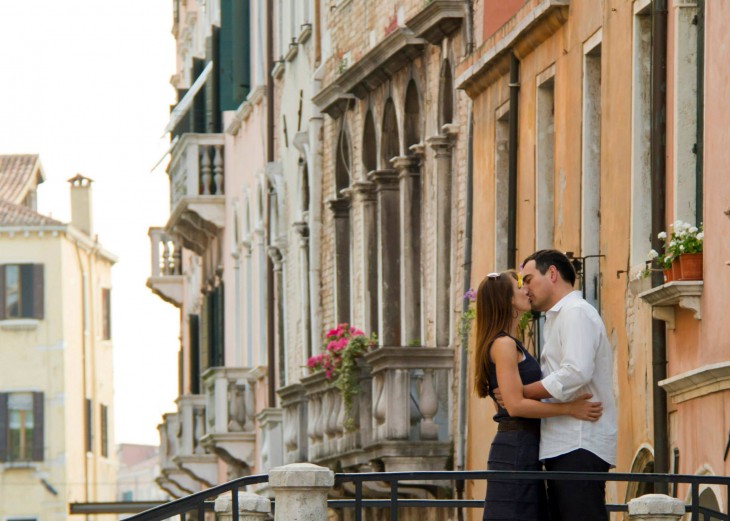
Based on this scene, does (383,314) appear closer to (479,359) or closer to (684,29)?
(684,29)

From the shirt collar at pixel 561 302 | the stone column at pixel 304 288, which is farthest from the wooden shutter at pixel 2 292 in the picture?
the shirt collar at pixel 561 302

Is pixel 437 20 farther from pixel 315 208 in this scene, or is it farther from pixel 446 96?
pixel 315 208

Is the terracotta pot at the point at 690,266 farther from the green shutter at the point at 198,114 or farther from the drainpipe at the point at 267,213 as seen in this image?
the green shutter at the point at 198,114

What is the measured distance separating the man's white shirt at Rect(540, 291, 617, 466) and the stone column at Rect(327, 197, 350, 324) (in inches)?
661

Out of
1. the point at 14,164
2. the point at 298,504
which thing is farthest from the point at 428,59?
the point at 14,164

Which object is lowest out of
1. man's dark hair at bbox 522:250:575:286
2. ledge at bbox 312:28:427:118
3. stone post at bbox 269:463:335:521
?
stone post at bbox 269:463:335:521

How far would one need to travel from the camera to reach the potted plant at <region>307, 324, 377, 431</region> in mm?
23297

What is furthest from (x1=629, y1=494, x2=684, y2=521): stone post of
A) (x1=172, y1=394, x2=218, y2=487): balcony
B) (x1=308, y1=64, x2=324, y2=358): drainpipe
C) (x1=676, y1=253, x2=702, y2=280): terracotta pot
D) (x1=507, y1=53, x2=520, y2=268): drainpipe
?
(x1=172, y1=394, x2=218, y2=487): balcony

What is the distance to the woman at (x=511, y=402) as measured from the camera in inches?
398

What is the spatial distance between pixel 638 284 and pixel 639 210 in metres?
0.57

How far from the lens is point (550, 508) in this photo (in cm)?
1016

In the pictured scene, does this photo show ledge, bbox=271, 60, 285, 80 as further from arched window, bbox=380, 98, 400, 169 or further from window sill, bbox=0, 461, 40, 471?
window sill, bbox=0, 461, 40, 471

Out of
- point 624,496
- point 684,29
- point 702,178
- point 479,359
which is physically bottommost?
point 624,496

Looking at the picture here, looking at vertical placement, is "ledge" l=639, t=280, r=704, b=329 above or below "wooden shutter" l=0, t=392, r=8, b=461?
above
